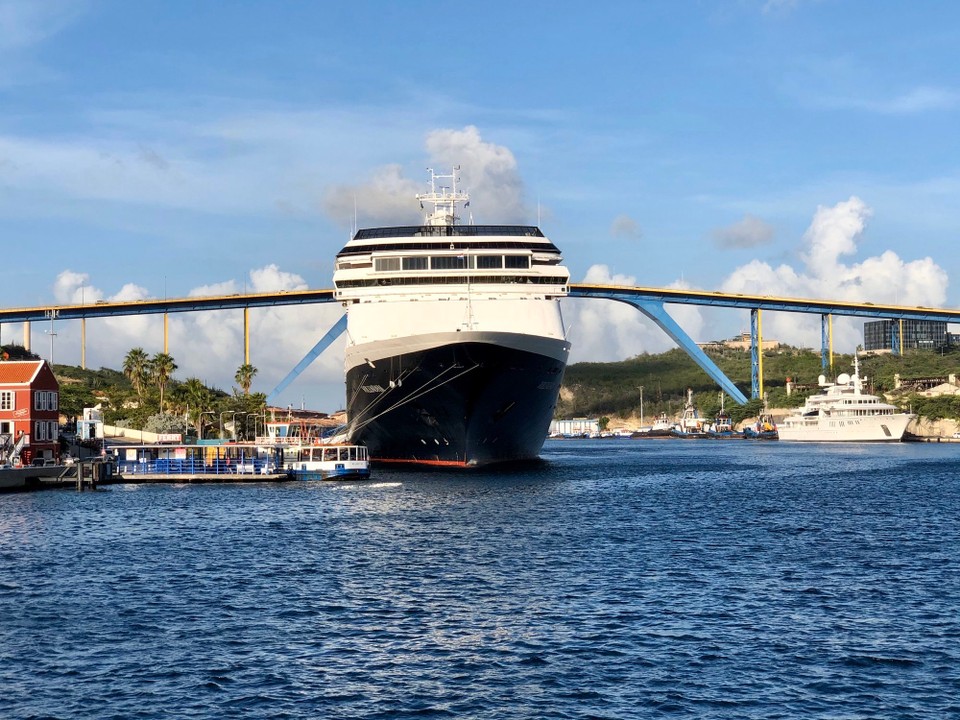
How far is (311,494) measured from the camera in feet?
224

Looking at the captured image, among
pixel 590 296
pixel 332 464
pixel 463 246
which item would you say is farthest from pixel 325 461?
pixel 590 296

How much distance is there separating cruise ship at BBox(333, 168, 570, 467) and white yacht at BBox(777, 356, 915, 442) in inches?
3749

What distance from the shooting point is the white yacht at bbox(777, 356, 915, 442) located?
17338 cm

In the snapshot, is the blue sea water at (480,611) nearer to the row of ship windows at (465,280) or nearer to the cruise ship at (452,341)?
the cruise ship at (452,341)

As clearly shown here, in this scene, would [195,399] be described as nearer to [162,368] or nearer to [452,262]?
[162,368]

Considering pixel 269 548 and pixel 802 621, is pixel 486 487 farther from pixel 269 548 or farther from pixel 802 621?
pixel 802 621

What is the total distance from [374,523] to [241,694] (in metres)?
27.2

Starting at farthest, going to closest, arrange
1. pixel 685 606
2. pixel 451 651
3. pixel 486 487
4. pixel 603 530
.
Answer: pixel 486 487, pixel 603 530, pixel 685 606, pixel 451 651

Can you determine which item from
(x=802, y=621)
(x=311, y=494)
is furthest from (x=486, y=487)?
(x=802, y=621)

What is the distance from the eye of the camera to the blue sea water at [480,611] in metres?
24.5

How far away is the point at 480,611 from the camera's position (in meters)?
32.4

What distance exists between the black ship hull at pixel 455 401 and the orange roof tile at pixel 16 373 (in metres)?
20.8

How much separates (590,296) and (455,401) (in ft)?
352

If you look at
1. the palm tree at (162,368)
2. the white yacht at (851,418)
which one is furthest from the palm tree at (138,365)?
the white yacht at (851,418)
